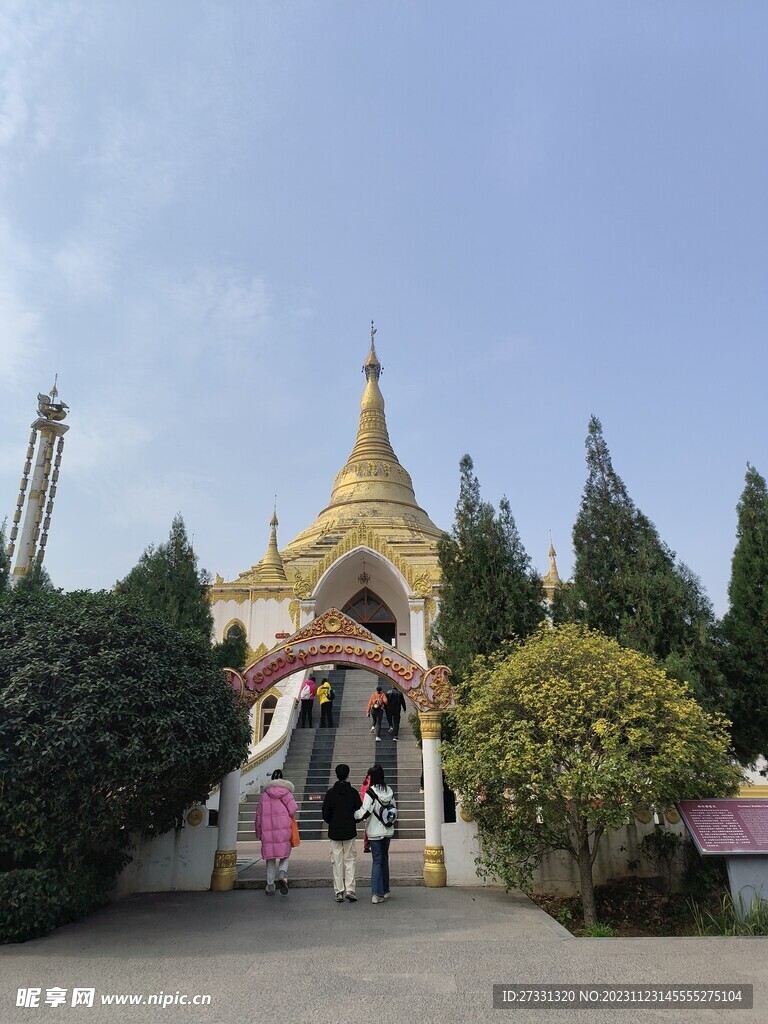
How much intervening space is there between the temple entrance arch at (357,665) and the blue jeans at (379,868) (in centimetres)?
117

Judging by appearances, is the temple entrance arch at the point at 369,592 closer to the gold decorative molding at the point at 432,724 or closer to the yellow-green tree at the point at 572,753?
the gold decorative molding at the point at 432,724

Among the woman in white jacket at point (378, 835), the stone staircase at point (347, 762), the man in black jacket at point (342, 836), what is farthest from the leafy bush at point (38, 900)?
the stone staircase at point (347, 762)

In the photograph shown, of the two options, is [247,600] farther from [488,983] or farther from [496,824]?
[488,983]

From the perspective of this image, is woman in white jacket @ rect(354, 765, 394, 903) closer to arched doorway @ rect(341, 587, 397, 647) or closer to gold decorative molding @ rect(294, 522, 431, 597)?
gold decorative molding @ rect(294, 522, 431, 597)

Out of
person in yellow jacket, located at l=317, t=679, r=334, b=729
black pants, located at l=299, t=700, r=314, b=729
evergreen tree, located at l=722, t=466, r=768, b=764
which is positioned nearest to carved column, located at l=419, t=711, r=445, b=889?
evergreen tree, located at l=722, t=466, r=768, b=764

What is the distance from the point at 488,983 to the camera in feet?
17.8

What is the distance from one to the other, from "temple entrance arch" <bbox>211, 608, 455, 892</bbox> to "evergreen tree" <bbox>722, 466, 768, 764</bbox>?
210 inches

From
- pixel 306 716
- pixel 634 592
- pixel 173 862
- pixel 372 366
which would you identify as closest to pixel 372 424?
pixel 372 366

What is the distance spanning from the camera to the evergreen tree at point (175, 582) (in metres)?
17.5

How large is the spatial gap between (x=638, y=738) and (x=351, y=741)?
9721 millimetres

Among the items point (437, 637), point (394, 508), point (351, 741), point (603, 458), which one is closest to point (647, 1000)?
point (437, 637)

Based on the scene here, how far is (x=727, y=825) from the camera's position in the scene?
322 inches

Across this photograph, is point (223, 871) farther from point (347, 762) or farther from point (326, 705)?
point (326, 705)

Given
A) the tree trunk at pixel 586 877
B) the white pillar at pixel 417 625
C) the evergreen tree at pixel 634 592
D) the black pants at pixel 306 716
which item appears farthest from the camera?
the white pillar at pixel 417 625
